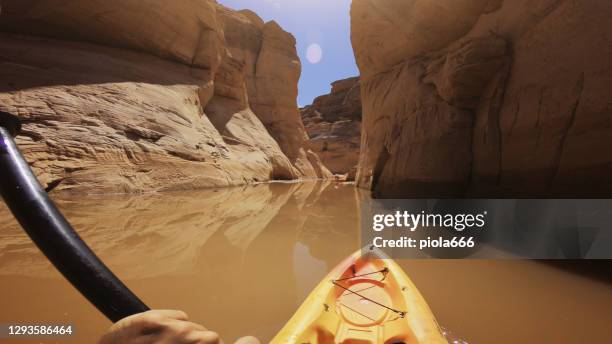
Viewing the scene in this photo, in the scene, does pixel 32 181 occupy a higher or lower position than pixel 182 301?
higher

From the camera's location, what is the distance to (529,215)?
4.00 meters

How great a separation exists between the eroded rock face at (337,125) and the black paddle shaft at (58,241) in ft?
89.5

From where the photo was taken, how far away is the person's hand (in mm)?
626

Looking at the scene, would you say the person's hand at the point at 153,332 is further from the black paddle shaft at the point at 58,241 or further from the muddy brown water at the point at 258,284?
the muddy brown water at the point at 258,284

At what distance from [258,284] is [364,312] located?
0.88 metres

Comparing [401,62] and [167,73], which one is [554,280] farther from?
[167,73]

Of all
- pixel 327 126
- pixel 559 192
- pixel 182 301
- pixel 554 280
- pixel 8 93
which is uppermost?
pixel 327 126

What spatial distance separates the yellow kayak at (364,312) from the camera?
1.56m

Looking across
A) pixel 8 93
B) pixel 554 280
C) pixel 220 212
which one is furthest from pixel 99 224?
pixel 8 93

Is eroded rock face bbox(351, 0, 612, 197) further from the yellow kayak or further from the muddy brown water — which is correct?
the yellow kayak

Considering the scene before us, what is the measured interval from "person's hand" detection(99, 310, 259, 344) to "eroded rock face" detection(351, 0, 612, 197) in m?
4.41

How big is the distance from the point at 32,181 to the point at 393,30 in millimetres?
9947

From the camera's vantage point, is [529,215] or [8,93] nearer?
[529,215]

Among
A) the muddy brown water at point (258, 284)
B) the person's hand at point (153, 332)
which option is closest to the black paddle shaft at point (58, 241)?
the person's hand at point (153, 332)
